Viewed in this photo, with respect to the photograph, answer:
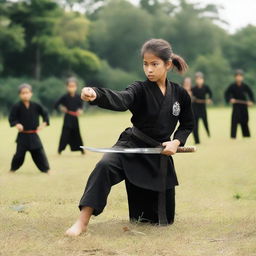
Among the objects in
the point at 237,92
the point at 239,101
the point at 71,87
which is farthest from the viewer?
the point at 237,92

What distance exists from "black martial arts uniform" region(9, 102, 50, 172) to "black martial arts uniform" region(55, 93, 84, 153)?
287 centimetres

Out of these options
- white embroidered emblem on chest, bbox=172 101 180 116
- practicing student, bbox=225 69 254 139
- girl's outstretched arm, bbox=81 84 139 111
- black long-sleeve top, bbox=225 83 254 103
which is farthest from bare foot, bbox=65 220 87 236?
black long-sleeve top, bbox=225 83 254 103

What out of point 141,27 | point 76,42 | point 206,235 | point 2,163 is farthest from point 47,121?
point 141,27

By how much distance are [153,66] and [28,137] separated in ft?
16.8

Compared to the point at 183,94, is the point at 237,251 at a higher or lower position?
lower

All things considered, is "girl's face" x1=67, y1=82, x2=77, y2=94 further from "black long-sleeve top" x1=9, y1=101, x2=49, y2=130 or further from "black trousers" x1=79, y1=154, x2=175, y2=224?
"black trousers" x1=79, y1=154, x2=175, y2=224

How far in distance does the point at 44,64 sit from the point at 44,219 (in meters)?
36.8

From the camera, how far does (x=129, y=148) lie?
5.52m

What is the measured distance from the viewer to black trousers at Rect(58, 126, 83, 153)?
43.2ft

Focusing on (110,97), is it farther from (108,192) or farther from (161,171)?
(161,171)

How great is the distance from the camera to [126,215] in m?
6.36

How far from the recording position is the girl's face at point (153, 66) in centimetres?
546

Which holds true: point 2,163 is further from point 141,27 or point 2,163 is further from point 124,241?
point 141,27

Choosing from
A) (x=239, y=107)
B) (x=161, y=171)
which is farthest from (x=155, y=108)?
(x=239, y=107)
